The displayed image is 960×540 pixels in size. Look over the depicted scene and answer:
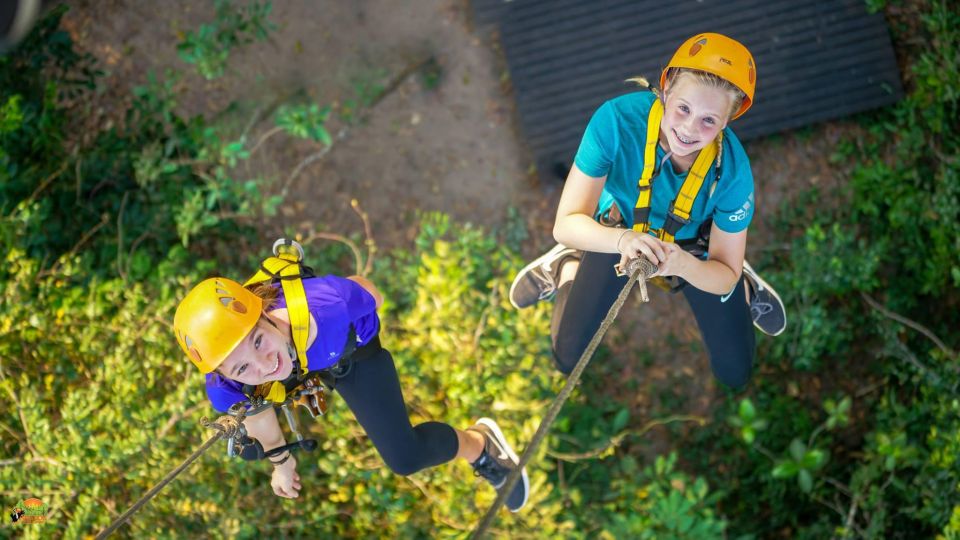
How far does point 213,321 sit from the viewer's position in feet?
9.77

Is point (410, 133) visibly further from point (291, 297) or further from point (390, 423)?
point (291, 297)

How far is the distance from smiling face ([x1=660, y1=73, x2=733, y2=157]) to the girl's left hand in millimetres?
340

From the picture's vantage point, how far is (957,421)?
16.1 ft

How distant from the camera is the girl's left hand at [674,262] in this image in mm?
3195

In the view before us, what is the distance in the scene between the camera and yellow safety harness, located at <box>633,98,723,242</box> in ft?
11.1

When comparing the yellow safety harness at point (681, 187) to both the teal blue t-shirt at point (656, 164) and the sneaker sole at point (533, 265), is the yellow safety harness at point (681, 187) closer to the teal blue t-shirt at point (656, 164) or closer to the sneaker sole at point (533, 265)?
the teal blue t-shirt at point (656, 164)

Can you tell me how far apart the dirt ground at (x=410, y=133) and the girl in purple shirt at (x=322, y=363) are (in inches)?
68.2

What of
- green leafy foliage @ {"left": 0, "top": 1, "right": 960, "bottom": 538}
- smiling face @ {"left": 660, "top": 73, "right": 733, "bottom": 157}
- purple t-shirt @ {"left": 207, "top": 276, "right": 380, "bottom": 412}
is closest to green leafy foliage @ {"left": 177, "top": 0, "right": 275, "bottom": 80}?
green leafy foliage @ {"left": 0, "top": 1, "right": 960, "bottom": 538}

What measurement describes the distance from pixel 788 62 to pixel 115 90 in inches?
153

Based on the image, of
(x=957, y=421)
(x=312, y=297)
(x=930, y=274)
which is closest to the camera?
(x=312, y=297)

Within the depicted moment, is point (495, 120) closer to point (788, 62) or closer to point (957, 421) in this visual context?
point (788, 62)

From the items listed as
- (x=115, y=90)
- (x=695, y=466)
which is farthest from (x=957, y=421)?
(x=115, y=90)

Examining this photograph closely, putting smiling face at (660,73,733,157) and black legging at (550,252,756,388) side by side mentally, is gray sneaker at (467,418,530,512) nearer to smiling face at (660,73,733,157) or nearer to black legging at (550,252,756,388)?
black legging at (550,252,756,388)

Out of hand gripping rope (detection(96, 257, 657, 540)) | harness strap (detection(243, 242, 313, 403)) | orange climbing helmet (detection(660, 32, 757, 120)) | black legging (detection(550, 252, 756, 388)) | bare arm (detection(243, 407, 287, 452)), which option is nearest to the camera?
hand gripping rope (detection(96, 257, 657, 540))
